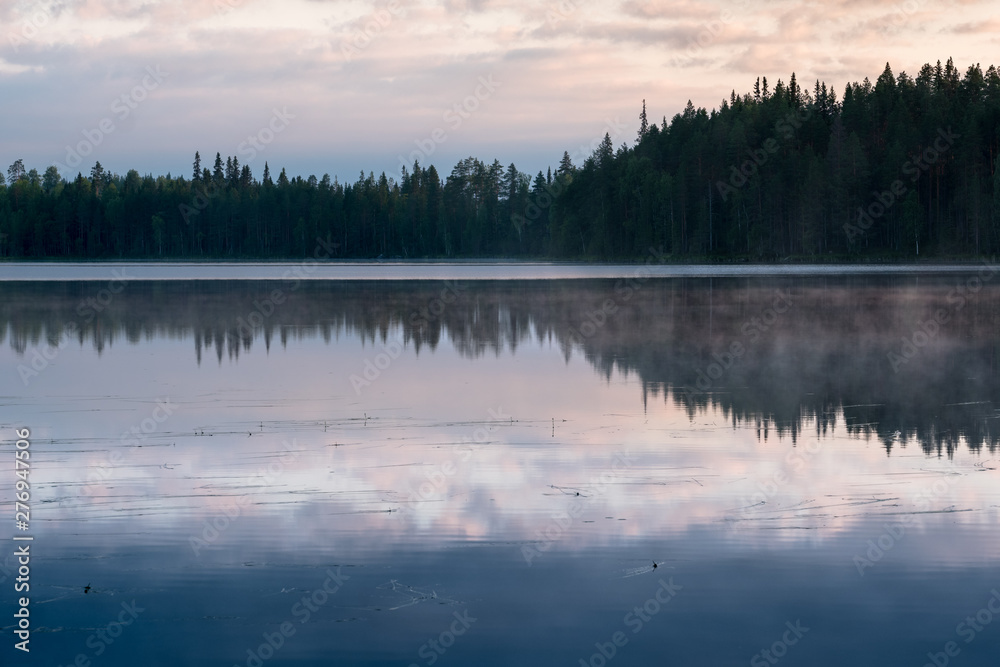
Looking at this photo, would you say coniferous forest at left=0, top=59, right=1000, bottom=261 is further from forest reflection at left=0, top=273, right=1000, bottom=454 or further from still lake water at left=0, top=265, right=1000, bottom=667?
still lake water at left=0, top=265, right=1000, bottom=667

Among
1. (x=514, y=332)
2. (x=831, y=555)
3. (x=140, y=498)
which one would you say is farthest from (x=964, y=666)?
(x=514, y=332)

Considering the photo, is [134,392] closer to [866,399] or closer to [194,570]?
[194,570]

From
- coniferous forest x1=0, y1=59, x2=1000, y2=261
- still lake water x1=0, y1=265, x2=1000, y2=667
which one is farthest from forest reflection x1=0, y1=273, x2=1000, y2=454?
coniferous forest x1=0, y1=59, x2=1000, y2=261

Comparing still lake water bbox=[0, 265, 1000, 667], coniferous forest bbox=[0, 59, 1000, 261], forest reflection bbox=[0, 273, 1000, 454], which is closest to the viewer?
still lake water bbox=[0, 265, 1000, 667]

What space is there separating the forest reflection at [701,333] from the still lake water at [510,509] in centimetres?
22

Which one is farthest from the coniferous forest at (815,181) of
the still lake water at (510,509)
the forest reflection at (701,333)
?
the still lake water at (510,509)

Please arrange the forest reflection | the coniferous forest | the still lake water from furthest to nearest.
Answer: the coniferous forest → the forest reflection → the still lake water

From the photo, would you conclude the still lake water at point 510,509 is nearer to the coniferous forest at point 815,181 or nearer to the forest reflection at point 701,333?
the forest reflection at point 701,333

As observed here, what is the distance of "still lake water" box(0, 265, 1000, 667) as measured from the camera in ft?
27.1

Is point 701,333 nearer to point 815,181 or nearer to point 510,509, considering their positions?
point 510,509

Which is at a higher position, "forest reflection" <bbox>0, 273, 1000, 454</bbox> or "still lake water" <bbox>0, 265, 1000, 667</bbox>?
"still lake water" <bbox>0, 265, 1000, 667</bbox>

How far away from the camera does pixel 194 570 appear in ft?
31.8

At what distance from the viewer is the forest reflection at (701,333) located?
19250 millimetres

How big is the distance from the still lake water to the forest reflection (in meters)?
0.22
